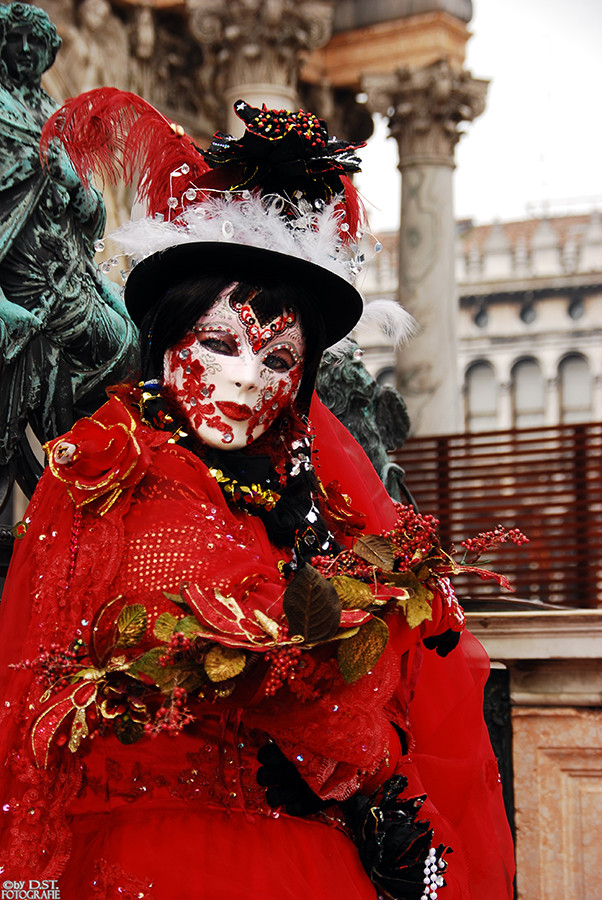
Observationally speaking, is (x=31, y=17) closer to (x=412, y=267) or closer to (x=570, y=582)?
(x=570, y=582)

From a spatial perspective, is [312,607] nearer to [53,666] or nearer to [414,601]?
[414,601]

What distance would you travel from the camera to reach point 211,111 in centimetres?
1323

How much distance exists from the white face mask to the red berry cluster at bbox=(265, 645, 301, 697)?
0.60 m

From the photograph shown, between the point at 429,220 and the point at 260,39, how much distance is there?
250 cm

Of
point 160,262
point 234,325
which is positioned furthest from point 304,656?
point 160,262

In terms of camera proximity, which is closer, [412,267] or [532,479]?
[532,479]

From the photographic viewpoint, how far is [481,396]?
45.3 metres

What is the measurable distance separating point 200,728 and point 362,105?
1325cm

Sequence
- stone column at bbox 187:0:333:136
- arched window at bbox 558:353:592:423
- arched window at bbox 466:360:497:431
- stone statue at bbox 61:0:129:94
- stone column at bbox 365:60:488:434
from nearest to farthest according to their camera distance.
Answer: stone statue at bbox 61:0:129:94 → stone column at bbox 187:0:333:136 → stone column at bbox 365:60:488:434 → arched window at bbox 558:353:592:423 → arched window at bbox 466:360:497:431

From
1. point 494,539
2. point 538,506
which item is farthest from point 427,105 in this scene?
point 494,539

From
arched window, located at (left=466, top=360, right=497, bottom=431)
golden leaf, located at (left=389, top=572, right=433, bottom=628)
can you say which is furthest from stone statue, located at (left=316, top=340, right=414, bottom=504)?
arched window, located at (left=466, top=360, right=497, bottom=431)

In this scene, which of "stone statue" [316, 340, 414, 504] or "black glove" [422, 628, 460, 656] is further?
"stone statue" [316, 340, 414, 504]

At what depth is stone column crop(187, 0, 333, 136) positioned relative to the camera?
12062mm

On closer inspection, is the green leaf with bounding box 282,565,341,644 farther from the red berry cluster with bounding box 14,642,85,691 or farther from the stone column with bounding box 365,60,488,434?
the stone column with bounding box 365,60,488,434
